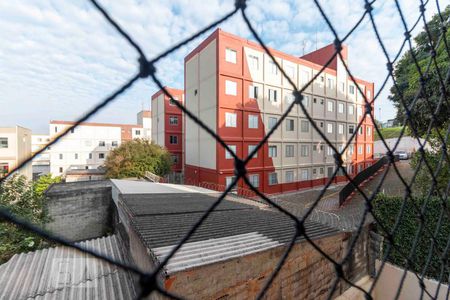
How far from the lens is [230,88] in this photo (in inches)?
379

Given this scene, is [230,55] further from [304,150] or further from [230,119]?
[304,150]

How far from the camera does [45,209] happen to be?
17.7 feet

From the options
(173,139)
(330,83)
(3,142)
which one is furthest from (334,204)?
(3,142)

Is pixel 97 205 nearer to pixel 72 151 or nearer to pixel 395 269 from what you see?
pixel 395 269

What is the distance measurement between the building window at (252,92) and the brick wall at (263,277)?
8194 millimetres

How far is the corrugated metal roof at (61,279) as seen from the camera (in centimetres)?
212

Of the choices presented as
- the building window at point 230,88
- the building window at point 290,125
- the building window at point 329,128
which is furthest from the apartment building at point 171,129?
the building window at point 329,128

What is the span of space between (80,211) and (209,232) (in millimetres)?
5291

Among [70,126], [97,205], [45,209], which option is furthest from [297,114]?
[70,126]

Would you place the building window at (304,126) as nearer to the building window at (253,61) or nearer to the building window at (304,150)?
the building window at (304,150)

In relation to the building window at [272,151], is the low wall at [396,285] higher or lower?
lower

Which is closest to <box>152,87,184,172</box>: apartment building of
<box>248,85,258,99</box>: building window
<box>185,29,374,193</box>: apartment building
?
<box>185,29,374,193</box>: apartment building

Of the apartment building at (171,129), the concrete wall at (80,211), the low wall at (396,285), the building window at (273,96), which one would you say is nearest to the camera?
the low wall at (396,285)

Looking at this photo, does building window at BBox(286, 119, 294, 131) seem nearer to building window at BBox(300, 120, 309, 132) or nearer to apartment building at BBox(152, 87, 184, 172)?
building window at BBox(300, 120, 309, 132)
